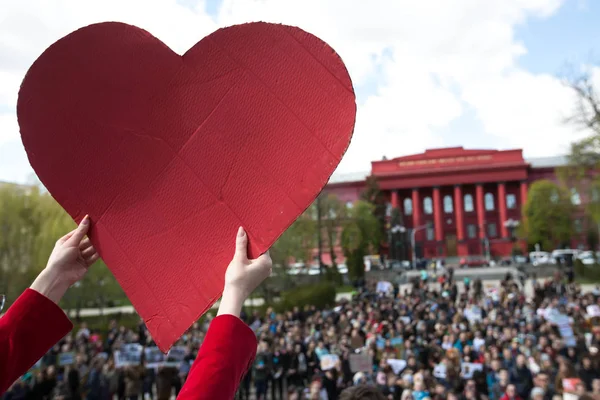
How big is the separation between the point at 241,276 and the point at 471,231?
210ft

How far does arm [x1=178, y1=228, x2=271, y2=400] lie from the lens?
0.98 m

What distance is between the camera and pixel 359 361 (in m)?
8.95

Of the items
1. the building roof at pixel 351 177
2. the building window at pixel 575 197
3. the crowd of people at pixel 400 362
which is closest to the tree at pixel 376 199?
the building roof at pixel 351 177

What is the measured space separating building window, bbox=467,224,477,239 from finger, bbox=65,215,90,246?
207 ft

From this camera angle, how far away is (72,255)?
1532mm

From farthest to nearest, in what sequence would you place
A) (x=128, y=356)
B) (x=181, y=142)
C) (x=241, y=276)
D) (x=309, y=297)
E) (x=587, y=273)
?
(x=587, y=273) → (x=309, y=297) → (x=128, y=356) → (x=181, y=142) → (x=241, y=276)

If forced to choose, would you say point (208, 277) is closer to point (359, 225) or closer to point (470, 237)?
point (359, 225)

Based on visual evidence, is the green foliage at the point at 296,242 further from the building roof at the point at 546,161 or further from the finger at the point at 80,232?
the building roof at the point at 546,161

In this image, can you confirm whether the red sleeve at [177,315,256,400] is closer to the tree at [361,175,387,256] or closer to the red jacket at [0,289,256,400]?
the red jacket at [0,289,256,400]

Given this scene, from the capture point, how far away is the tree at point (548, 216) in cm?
4903

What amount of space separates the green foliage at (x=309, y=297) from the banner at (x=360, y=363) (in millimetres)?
14533

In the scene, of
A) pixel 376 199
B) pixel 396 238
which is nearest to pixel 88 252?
pixel 396 238

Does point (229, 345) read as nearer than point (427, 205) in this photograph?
Yes

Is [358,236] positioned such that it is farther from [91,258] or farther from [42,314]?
[42,314]
